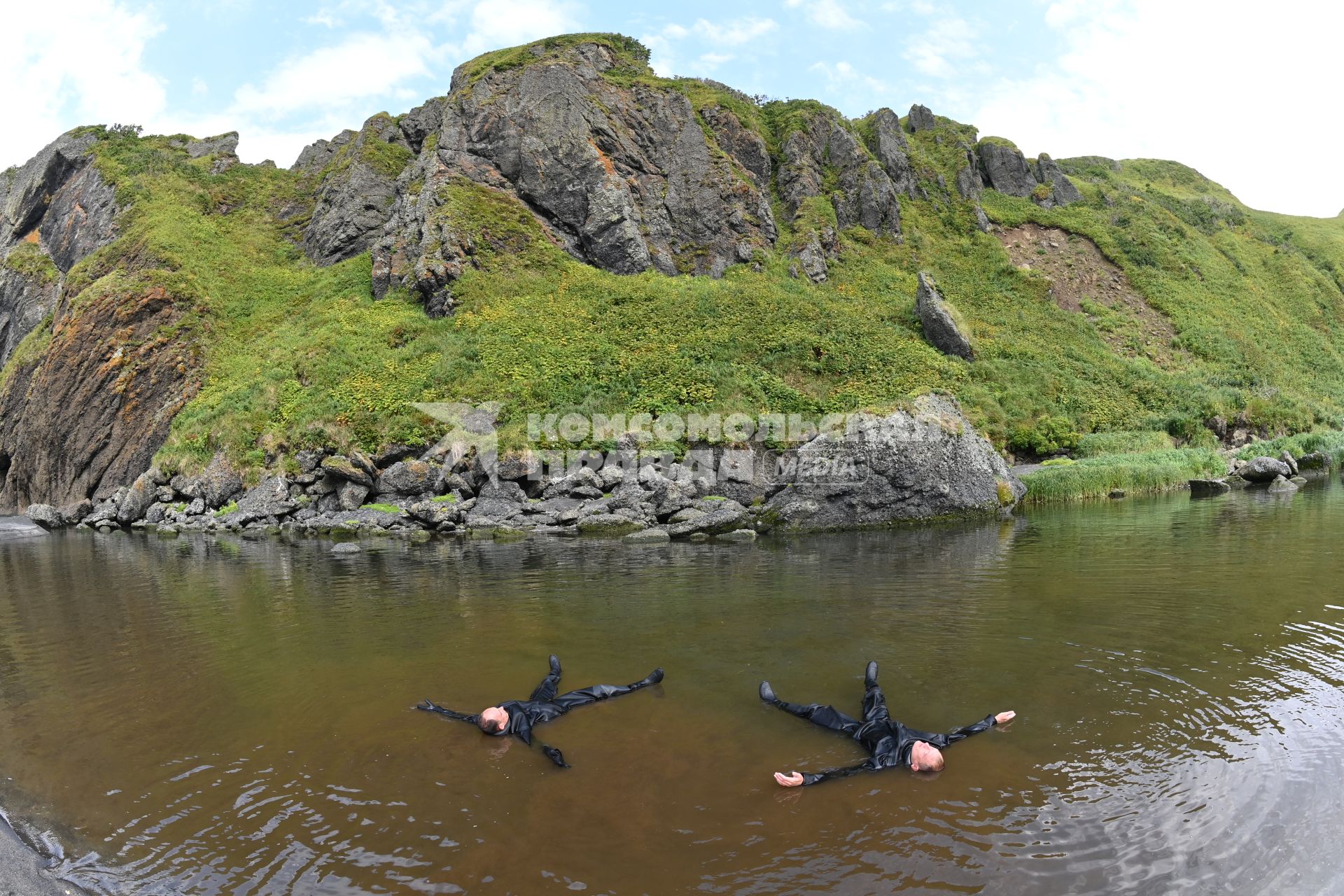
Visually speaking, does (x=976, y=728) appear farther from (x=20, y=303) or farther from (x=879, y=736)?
(x=20, y=303)

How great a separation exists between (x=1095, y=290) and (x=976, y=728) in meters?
49.1

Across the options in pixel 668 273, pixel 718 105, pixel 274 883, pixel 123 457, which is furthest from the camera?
pixel 718 105

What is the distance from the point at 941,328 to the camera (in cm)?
3550

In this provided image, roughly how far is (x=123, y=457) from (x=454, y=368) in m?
18.0

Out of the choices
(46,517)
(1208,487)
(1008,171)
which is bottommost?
(46,517)

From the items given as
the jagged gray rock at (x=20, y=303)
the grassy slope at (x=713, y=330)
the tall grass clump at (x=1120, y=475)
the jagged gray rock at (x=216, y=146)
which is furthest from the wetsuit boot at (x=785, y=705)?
the jagged gray rock at (x=216, y=146)

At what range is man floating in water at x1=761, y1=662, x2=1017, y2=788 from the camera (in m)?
6.60

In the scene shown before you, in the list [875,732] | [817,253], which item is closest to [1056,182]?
[817,253]

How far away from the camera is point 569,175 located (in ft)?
138

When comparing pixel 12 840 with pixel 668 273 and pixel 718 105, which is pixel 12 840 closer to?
pixel 668 273

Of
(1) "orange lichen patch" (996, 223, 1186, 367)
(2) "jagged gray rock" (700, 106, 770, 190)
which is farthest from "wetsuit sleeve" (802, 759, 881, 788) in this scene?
(2) "jagged gray rock" (700, 106, 770, 190)

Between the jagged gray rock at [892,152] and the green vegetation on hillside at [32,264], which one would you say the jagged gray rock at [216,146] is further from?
the jagged gray rock at [892,152]

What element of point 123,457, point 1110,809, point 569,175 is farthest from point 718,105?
point 1110,809

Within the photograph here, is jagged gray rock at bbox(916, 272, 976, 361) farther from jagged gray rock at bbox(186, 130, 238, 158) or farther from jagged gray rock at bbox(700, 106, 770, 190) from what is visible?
jagged gray rock at bbox(186, 130, 238, 158)
